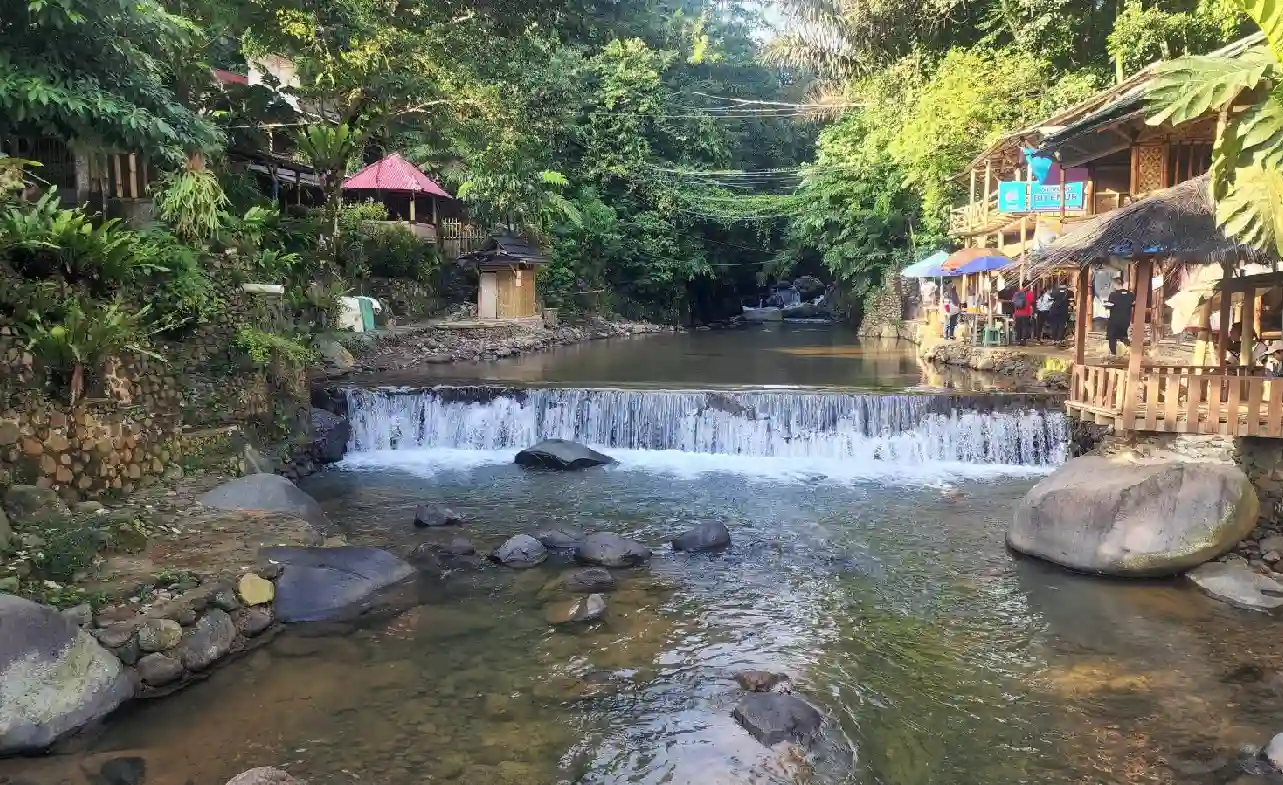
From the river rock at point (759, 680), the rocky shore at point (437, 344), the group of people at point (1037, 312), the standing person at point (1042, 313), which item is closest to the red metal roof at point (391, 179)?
the rocky shore at point (437, 344)

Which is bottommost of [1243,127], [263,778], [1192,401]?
[263,778]

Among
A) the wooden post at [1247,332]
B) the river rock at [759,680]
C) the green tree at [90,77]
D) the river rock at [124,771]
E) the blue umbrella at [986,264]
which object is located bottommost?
the river rock at [124,771]

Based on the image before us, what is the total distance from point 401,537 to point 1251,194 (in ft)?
29.3

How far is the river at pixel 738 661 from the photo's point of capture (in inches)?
236

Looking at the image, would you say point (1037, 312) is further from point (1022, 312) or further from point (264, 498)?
point (264, 498)

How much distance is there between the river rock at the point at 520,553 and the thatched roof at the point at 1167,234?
655cm

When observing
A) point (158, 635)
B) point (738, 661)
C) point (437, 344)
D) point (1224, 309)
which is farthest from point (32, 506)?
point (437, 344)

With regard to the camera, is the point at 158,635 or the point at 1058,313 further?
the point at 1058,313

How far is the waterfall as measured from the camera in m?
15.1

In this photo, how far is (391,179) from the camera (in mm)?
28812

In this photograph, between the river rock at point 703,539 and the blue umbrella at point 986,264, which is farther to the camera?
the blue umbrella at point 986,264

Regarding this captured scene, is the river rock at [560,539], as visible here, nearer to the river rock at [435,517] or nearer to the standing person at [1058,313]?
the river rock at [435,517]

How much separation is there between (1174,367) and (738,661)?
20.6 ft

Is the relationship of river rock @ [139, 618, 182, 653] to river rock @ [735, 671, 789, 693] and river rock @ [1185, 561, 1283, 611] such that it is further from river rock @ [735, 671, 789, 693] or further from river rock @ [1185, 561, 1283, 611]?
river rock @ [1185, 561, 1283, 611]
